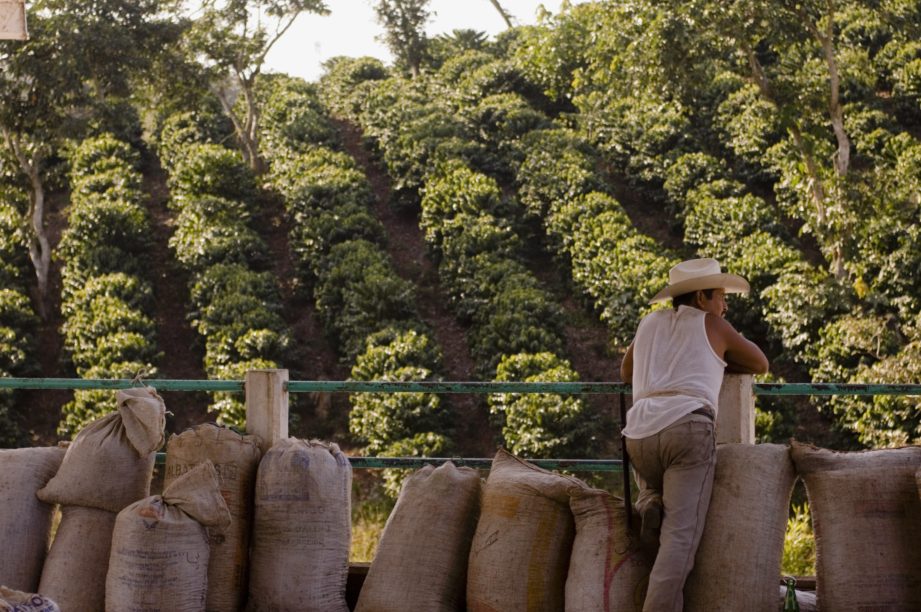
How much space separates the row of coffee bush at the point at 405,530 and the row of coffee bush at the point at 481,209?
29.8ft

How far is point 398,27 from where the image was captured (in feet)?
114

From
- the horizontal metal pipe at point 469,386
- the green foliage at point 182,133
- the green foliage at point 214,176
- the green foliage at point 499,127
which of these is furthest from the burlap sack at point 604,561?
the green foliage at point 182,133

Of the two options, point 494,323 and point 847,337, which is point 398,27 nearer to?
point 494,323

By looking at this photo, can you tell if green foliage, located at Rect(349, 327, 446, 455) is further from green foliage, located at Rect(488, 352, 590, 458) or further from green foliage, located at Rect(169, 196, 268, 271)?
green foliage, located at Rect(169, 196, 268, 271)

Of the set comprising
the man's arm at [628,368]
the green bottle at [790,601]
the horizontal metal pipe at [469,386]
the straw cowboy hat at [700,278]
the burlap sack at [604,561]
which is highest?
the straw cowboy hat at [700,278]

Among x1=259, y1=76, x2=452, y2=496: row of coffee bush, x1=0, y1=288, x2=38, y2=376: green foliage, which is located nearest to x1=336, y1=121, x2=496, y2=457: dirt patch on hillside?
x1=259, y1=76, x2=452, y2=496: row of coffee bush

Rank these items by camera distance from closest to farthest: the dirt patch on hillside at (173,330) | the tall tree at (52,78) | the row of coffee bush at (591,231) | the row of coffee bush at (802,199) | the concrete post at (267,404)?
1. the concrete post at (267,404)
2. the row of coffee bush at (802,199)
3. the dirt patch on hillside at (173,330)
4. the row of coffee bush at (591,231)
5. the tall tree at (52,78)

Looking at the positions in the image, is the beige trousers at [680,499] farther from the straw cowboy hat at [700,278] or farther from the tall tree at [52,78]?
the tall tree at [52,78]

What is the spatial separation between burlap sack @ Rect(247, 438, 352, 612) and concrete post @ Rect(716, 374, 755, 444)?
62.2 inches

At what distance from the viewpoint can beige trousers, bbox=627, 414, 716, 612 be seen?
3672 mm

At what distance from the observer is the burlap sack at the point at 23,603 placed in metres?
2.97

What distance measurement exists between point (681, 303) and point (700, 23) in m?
11.4

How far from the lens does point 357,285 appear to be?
58.9 ft

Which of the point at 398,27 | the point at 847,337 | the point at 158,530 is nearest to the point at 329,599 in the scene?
the point at 158,530
